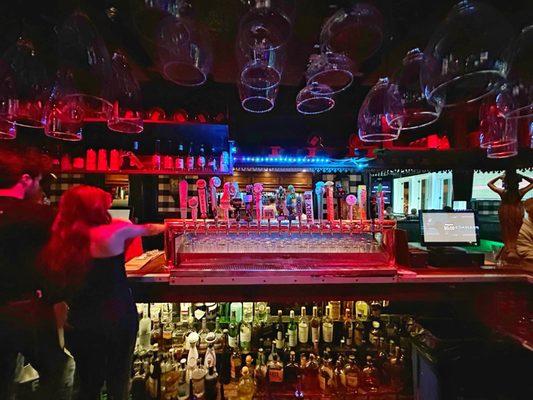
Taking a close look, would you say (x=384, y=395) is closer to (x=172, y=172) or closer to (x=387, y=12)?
(x=387, y=12)

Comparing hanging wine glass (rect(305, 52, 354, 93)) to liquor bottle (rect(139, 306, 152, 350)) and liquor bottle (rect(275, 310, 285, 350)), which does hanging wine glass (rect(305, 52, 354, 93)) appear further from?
liquor bottle (rect(139, 306, 152, 350))

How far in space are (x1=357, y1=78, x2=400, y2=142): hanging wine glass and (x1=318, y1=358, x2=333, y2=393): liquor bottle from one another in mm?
1904

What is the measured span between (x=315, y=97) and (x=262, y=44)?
2.24ft

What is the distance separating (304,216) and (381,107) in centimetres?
107

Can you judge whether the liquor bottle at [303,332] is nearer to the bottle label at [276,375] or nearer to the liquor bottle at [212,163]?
the bottle label at [276,375]

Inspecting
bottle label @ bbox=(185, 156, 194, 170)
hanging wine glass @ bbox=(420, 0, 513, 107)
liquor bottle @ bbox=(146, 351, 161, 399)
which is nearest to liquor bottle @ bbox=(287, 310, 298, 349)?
liquor bottle @ bbox=(146, 351, 161, 399)

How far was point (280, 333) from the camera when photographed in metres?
2.38

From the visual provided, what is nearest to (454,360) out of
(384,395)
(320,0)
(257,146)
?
(384,395)

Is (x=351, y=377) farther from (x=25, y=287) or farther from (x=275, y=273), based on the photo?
(x=25, y=287)

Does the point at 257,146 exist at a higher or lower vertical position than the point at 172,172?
higher

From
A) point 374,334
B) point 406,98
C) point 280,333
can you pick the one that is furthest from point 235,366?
point 406,98

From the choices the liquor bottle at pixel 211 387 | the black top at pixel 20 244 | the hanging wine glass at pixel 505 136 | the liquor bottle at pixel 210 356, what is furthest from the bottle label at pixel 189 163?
the hanging wine glass at pixel 505 136

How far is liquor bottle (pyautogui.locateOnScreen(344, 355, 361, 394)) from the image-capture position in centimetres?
221

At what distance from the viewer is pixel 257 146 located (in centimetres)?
480
